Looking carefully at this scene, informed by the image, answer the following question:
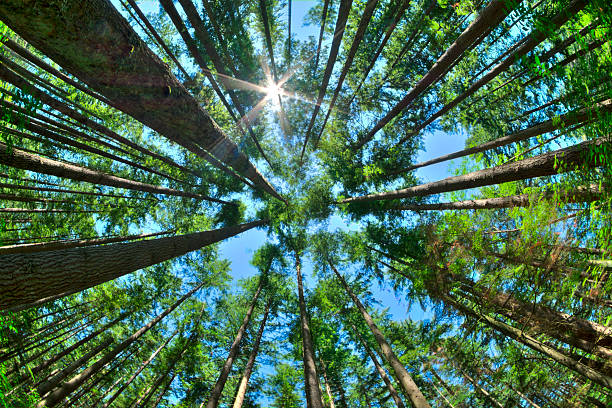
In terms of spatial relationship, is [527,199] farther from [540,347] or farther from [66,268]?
[66,268]

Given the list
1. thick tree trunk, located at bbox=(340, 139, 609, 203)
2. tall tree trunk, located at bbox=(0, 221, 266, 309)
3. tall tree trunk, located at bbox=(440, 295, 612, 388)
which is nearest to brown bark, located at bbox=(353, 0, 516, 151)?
thick tree trunk, located at bbox=(340, 139, 609, 203)

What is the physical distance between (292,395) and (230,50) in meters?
12.4

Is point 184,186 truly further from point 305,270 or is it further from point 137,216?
point 305,270

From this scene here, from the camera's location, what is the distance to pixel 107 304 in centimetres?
984

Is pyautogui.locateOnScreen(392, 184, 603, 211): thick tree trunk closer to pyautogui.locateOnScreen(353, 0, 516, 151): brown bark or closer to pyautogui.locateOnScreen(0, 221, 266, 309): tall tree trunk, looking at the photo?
pyautogui.locateOnScreen(353, 0, 516, 151): brown bark

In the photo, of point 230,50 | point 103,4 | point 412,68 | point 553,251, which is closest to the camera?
point 103,4

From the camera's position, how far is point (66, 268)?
292 centimetres

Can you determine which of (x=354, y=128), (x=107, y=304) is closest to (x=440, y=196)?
(x=354, y=128)

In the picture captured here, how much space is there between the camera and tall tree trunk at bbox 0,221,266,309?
2.50 m

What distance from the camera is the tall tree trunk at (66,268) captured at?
8.19ft

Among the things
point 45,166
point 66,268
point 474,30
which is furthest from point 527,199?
point 45,166

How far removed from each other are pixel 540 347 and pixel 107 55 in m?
7.94

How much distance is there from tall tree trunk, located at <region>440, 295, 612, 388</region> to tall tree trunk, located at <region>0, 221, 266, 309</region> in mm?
6247

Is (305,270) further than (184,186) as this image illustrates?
Yes
